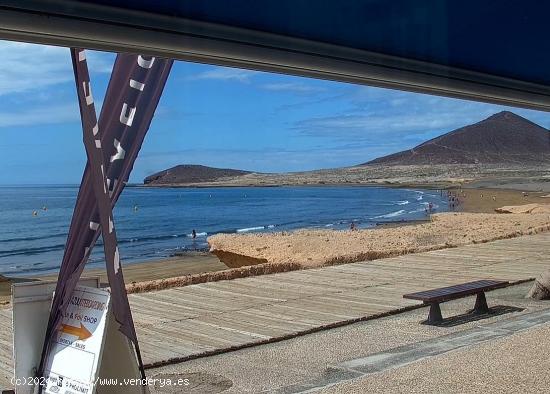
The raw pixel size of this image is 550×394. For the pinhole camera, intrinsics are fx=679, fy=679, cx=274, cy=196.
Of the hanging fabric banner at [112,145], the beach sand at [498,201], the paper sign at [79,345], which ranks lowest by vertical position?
the paper sign at [79,345]

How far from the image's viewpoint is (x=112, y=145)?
11.3 ft

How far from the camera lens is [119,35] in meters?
→ 2.25

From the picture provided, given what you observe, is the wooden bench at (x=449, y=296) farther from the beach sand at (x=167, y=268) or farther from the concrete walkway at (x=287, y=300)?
the beach sand at (x=167, y=268)

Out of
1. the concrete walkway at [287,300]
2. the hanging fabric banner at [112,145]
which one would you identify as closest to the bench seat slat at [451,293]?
the concrete walkway at [287,300]

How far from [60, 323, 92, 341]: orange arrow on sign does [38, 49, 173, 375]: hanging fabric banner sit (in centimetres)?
17

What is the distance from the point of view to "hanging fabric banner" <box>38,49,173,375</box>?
3328 mm

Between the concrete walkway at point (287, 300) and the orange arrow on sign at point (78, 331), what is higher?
the orange arrow on sign at point (78, 331)

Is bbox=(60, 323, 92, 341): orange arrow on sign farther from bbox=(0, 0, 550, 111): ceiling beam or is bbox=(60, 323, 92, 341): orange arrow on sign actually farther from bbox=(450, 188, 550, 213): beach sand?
bbox=(450, 188, 550, 213): beach sand

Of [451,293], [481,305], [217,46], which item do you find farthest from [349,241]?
[217,46]

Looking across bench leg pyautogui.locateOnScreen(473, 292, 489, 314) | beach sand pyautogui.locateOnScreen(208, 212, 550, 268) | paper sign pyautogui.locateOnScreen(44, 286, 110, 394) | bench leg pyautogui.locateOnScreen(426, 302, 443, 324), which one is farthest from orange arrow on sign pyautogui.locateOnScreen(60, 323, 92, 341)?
beach sand pyautogui.locateOnScreen(208, 212, 550, 268)

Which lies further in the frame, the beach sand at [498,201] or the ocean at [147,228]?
the beach sand at [498,201]

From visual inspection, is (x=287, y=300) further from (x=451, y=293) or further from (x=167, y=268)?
(x=167, y=268)

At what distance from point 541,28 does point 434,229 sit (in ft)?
87.8

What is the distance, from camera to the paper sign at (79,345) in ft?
11.2
